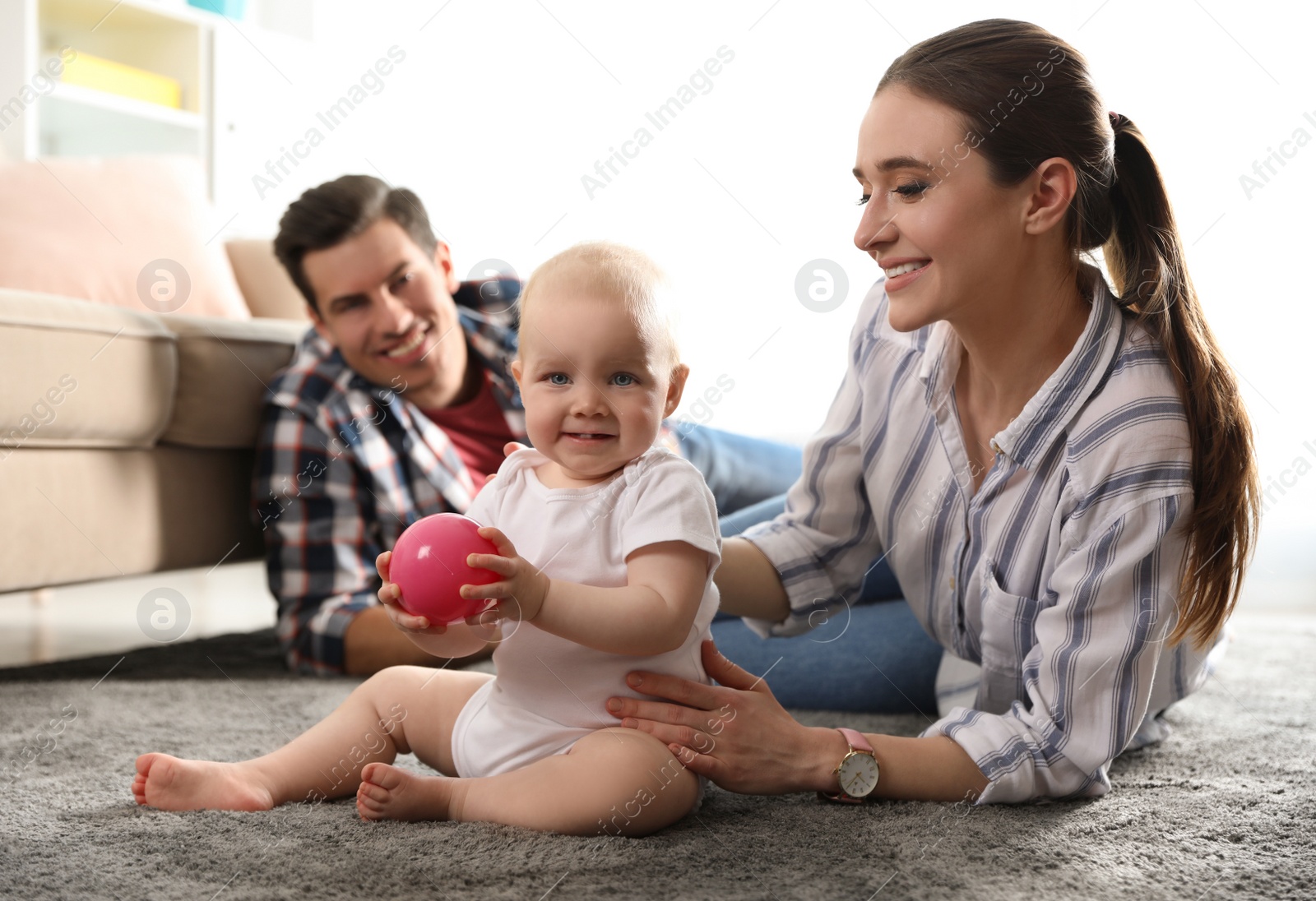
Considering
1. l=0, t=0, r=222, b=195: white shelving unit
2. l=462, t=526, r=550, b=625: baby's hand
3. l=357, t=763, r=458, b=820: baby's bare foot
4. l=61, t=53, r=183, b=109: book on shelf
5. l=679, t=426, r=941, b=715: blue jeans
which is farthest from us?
l=61, t=53, r=183, b=109: book on shelf

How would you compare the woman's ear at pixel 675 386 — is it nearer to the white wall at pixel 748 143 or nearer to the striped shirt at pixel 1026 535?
the striped shirt at pixel 1026 535

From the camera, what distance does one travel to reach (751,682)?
3.10ft

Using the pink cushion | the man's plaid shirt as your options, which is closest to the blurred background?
the pink cushion

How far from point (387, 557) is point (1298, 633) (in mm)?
1976

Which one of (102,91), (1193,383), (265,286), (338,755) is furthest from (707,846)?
(102,91)

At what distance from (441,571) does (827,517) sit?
0.57 meters

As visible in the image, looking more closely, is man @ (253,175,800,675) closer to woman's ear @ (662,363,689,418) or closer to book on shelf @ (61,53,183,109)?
woman's ear @ (662,363,689,418)

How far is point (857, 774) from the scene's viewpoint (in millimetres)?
922

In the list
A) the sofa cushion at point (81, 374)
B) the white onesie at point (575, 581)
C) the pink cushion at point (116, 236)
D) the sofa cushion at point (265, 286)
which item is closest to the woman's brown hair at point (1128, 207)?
the white onesie at point (575, 581)

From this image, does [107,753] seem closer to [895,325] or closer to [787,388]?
[895,325]

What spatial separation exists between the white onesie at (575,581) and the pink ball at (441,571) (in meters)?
0.08

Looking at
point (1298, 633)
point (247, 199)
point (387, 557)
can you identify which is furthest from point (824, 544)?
point (247, 199)

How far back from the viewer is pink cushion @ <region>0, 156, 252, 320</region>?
6.33 ft

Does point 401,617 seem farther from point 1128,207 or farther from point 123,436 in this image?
point 123,436
